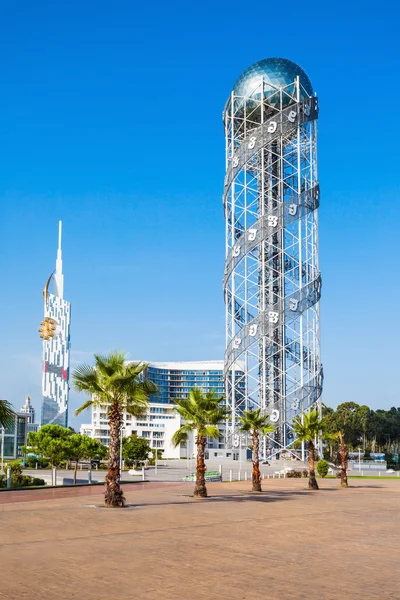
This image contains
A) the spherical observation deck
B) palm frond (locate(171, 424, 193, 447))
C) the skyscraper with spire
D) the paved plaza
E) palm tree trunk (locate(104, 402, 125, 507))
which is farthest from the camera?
the skyscraper with spire

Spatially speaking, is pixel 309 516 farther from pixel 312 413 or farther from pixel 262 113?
pixel 262 113

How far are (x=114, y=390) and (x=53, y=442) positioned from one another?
2116 centimetres

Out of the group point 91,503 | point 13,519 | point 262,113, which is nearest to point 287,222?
point 262,113

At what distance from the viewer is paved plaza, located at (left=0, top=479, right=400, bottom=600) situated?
12.0 m

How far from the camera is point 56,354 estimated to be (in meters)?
124

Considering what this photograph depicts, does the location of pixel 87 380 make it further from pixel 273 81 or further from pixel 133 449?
pixel 273 81

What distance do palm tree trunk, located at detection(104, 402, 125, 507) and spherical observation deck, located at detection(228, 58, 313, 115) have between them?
213ft

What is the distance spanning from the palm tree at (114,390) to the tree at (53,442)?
1941 centimetres

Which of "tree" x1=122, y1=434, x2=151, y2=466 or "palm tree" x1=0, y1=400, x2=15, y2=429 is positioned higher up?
"palm tree" x1=0, y1=400, x2=15, y2=429

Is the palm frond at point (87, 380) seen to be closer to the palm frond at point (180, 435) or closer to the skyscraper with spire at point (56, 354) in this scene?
the palm frond at point (180, 435)

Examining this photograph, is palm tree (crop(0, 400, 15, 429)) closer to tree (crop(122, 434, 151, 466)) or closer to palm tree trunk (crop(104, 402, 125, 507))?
palm tree trunk (crop(104, 402, 125, 507))

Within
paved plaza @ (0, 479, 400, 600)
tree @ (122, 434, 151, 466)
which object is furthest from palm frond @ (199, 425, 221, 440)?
tree @ (122, 434, 151, 466)

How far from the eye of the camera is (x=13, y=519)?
21.7 metres

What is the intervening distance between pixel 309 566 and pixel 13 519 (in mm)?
→ 10864
